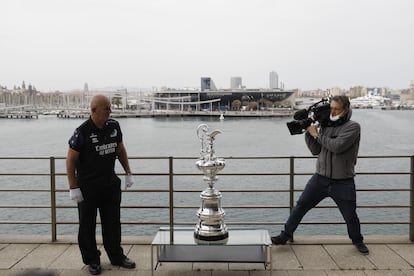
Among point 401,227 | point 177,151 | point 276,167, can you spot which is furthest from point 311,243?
point 177,151

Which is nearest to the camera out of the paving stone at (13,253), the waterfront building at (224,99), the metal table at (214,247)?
the metal table at (214,247)

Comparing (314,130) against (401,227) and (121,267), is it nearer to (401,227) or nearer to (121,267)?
(121,267)

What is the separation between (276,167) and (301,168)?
2064 mm

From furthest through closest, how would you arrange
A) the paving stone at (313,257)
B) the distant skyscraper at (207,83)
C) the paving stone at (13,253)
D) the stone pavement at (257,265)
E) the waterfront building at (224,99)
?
1. the distant skyscraper at (207,83)
2. the waterfront building at (224,99)
3. the paving stone at (13,253)
4. the paving stone at (313,257)
5. the stone pavement at (257,265)

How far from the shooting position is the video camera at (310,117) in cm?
461

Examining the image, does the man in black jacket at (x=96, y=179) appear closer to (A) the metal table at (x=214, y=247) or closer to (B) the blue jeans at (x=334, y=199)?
(A) the metal table at (x=214, y=247)

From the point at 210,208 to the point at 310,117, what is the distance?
1413mm

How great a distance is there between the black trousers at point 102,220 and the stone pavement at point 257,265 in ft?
0.53

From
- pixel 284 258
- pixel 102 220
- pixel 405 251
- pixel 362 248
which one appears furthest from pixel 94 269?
pixel 405 251

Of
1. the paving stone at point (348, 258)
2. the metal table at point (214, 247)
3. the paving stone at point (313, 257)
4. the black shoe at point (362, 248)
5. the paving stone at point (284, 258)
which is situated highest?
the metal table at point (214, 247)

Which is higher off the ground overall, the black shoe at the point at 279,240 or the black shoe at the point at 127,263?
the black shoe at the point at 279,240

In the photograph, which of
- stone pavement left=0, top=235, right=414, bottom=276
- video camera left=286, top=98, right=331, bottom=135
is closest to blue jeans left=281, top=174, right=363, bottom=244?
stone pavement left=0, top=235, right=414, bottom=276

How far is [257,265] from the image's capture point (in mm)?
4426

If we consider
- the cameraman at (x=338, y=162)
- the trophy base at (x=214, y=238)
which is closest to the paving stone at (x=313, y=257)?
the cameraman at (x=338, y=162)
